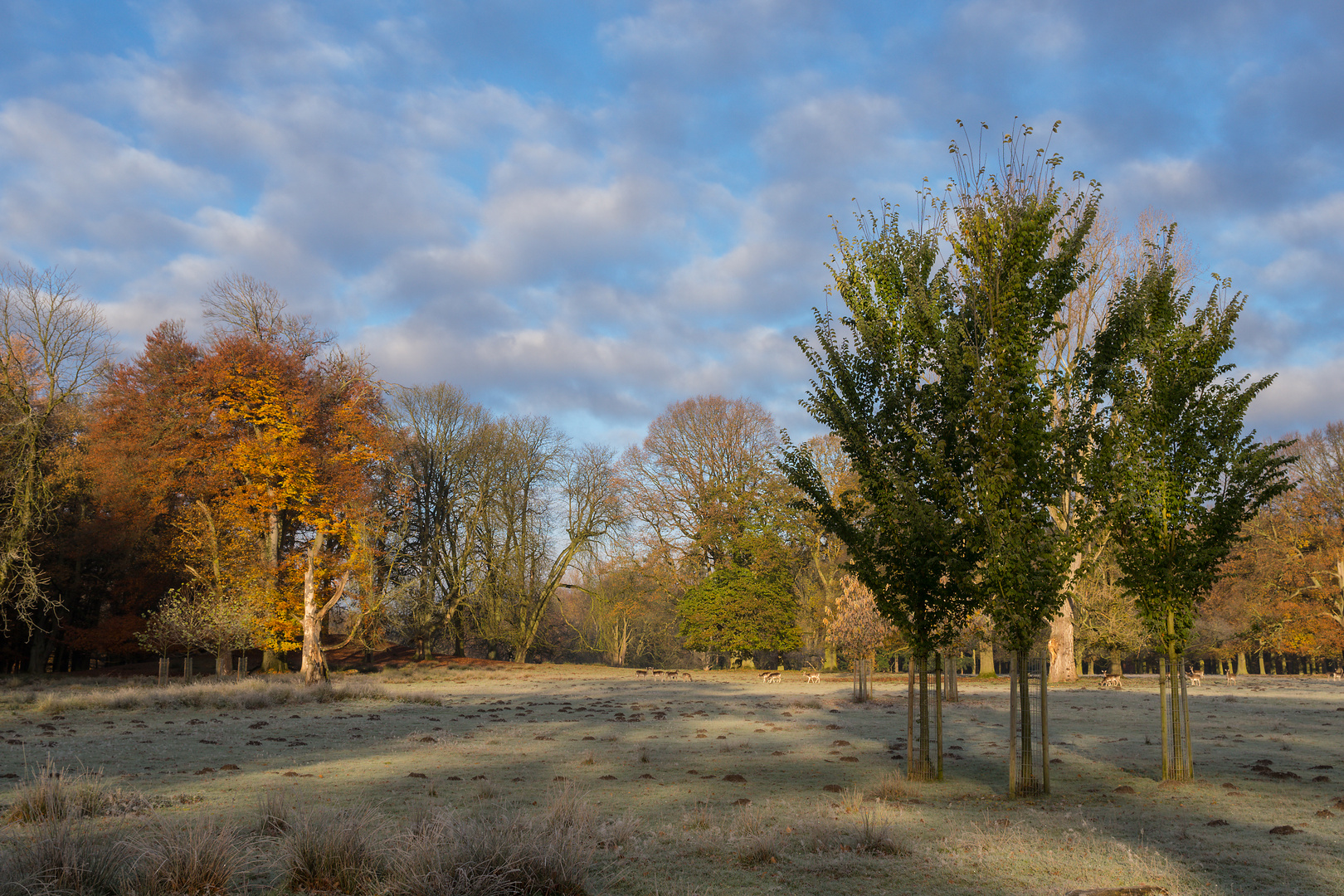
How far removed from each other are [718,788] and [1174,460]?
23.8 ft

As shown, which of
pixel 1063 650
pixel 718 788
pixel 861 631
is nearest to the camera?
pixel 718 788

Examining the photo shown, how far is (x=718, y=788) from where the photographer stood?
9.59m

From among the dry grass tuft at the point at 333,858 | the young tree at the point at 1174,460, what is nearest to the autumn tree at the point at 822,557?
the young tree at the point at 1174,460

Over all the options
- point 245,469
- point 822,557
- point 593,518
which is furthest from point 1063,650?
point 245,469

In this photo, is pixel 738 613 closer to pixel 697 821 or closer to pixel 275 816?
pixel 697 821

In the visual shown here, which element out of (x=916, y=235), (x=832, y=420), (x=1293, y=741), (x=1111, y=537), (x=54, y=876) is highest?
(x=916, y=235)

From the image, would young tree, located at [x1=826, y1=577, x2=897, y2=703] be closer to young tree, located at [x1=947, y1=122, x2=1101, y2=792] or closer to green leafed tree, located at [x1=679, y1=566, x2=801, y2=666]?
young tree, located at [x1=947, y1=122, x2=1101, y2=792]

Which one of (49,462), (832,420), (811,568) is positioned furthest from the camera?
(811,568)

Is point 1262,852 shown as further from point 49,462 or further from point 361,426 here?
point 49,462

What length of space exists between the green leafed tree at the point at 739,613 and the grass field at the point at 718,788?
69.6 feet

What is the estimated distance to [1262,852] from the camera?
6.45 meters

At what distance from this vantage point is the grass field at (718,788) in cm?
578

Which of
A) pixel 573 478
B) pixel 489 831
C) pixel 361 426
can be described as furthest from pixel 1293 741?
pixel 573 478

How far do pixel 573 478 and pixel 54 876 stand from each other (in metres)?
41.7
